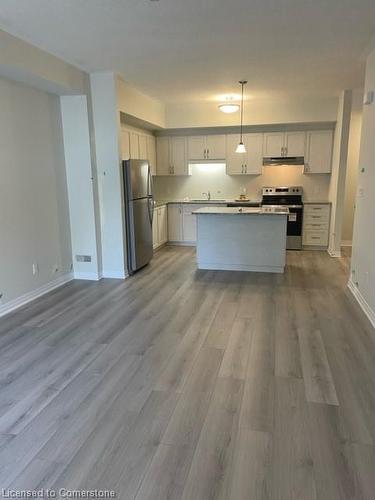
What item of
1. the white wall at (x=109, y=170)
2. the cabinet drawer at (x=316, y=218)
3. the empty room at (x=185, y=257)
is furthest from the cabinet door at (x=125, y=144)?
the cabinet drawer at (x=316, y=218)

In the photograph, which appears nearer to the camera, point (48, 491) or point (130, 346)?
point (48, 491)

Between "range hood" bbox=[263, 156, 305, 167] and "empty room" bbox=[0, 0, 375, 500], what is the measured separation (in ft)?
0.20

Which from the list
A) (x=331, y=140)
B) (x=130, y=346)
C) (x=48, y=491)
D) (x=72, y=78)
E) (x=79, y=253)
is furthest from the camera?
(x=331, y=140)

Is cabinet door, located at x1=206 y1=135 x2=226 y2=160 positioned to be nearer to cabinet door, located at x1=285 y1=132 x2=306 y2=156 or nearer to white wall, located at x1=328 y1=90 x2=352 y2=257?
cabinet door, located at x1=285 y1=132 x2=306 y2=156

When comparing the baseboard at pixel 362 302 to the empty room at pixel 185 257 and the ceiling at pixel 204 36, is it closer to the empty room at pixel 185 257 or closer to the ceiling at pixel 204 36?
the empty room at pixel 185 257

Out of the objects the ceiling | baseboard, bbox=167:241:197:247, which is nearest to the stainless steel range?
baseboard, bbox=167:241:197:247

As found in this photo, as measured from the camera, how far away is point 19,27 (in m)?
3.25

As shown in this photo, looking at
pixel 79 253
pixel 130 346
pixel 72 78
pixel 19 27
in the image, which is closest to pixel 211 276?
pixel 79 253

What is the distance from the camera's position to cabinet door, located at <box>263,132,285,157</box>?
6996mm

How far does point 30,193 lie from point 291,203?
4863mm

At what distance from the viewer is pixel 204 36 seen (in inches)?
137

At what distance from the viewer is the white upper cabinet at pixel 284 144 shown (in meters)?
6.93

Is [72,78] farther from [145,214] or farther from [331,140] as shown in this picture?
[331,140]

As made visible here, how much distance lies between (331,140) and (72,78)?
15.8ft
